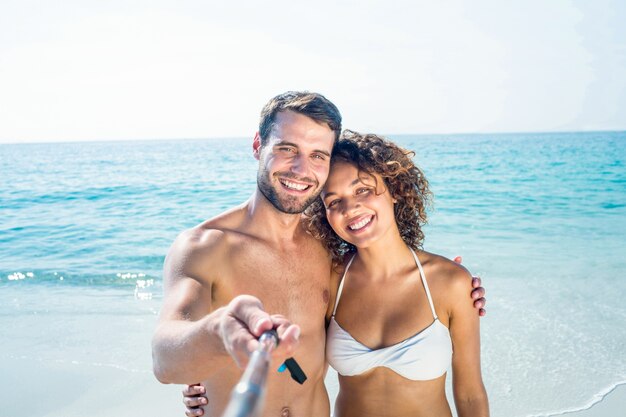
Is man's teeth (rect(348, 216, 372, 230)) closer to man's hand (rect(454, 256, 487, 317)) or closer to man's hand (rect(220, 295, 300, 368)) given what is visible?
man's hand (rect(454, 256, 487, 317))

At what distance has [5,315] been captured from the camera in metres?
6.82

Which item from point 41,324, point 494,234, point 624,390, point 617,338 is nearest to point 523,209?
point 494,234

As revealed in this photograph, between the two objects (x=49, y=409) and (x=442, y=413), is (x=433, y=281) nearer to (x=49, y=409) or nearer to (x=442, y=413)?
(x=442, y=413)

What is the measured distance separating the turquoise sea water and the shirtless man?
2.37 meters

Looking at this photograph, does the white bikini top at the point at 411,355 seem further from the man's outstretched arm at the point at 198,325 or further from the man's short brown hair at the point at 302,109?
the man's short brown hair at the point at 302,109

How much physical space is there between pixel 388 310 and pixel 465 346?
423mm

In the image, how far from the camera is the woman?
2766 mm

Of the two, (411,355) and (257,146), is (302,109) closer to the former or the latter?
(257,146)

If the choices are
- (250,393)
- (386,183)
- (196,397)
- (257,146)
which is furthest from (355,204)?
(250,393)

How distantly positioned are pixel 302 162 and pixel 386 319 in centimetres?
92

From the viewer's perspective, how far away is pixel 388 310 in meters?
2.90

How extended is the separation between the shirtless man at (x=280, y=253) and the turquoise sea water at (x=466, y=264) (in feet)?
7.76

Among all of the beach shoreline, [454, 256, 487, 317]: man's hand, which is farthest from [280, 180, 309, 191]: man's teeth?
the beach shoreline

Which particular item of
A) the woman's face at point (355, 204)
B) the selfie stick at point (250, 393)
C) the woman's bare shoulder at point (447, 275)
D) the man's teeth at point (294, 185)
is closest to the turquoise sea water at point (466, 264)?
the woman's bare shoulder at point (447, 275)
